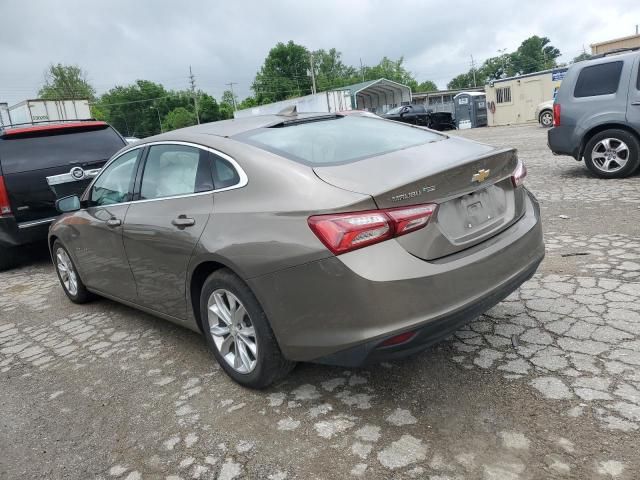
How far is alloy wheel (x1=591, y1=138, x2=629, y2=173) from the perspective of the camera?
776 cm

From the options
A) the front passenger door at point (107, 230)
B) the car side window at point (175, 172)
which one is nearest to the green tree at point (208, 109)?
the front passenger door at point (107, 230)

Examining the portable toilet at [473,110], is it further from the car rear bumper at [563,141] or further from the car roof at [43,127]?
the car roof at [43,127]

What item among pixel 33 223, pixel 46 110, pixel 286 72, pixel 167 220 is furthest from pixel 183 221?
pixel 286 72

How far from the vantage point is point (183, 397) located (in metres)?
3.12

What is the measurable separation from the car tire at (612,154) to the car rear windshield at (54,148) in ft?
22.5

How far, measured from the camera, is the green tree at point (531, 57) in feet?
361

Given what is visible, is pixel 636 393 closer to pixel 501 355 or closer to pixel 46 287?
pixel 501 355

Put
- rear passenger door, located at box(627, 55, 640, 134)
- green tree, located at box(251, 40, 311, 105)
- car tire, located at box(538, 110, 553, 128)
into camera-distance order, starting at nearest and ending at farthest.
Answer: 1. rear passenger door, located at box(627, 55, 640, 134)
2. car tire, located at box(538, 110, 553, 128)
3. green tree, located at box(251, 40, 311, 105)

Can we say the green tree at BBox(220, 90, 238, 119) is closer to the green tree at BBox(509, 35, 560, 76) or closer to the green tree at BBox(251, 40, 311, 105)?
the green tree at BBox(251, 40, 311, 105)

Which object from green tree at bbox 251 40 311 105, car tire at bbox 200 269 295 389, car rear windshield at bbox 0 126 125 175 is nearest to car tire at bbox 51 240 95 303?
car rear windshield at bbox 0 126 125 175

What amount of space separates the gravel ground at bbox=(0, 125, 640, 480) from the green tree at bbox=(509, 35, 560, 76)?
386ft

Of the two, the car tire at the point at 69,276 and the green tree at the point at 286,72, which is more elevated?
the green tree at the point at 286,72

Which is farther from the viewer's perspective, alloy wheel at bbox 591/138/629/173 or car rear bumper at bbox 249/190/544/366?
alloy wheel at bbox 591/138/629/173

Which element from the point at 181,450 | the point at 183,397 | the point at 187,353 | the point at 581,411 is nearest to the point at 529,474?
the point at 581,411
